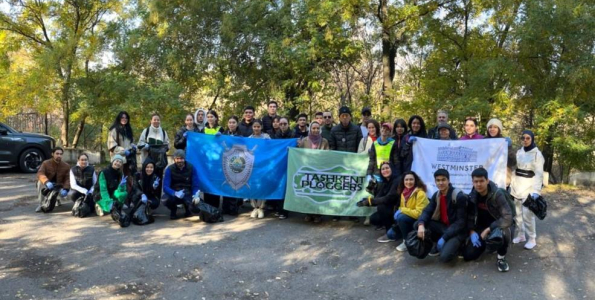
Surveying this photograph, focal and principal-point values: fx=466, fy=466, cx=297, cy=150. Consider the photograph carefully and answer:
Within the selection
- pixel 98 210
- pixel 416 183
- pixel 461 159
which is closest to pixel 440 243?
pixel 416 183

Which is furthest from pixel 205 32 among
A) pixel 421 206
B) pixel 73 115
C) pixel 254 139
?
pixel 421 206

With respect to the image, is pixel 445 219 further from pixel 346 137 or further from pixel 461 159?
pixel 346 137

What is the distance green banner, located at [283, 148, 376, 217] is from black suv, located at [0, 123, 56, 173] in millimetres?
9176

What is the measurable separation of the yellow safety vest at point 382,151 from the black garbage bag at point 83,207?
481 cm

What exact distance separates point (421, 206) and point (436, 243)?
0.54 m

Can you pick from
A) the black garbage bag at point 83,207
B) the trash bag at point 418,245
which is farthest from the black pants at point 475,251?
the black garbage bag at point 83,207

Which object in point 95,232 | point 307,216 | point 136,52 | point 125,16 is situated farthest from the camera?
point 125,16

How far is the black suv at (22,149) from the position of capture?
1286cm

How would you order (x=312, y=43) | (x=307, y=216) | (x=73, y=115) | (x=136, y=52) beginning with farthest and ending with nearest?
(x=73, y=115)
(x=136, y=52)
(x=312, y=43)
(x=307, y=216)

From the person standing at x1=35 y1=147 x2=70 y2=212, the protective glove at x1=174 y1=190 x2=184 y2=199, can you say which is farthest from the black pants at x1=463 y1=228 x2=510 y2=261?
the person standing at x1=35 y1=147 x2=70 y2=212

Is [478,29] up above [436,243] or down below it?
above

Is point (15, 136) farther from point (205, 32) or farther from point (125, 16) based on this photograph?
point (205, 32)

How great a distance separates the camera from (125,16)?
1455 cm

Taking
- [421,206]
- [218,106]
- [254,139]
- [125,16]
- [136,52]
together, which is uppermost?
[125,16]
